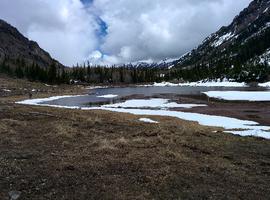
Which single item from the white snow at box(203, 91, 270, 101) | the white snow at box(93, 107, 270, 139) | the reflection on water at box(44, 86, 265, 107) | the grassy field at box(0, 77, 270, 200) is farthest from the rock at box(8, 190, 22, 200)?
the white snow at box(203, 91, 270, 101)

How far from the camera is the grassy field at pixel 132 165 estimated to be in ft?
43.6

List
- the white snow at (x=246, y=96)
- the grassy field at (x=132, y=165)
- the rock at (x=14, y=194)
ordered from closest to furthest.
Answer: the rock at (x=14, y=194), the grassy field at (x=132, y=165), the white snow at (x=246, y=96)

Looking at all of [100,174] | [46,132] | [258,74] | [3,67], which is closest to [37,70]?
[3,67]

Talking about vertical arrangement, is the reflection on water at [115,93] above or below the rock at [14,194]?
below

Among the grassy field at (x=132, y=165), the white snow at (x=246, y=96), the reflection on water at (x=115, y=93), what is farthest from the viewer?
the white snow at (x=246, y=96)

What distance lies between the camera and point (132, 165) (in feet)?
55.0

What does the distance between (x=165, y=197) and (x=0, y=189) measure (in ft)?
18.9

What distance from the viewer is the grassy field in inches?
523

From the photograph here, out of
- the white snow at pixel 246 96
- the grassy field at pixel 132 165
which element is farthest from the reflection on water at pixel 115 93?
the grassy field at pixel 132 165

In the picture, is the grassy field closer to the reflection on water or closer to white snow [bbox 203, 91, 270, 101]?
the reflection on water

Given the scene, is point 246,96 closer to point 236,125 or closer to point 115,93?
point 115,93

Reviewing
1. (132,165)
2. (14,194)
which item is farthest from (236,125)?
(14,194)

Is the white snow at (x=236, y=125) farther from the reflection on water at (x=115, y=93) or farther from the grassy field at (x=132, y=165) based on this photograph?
the reflection on water at (x=115, y=93)

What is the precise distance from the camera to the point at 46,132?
1014 inches
